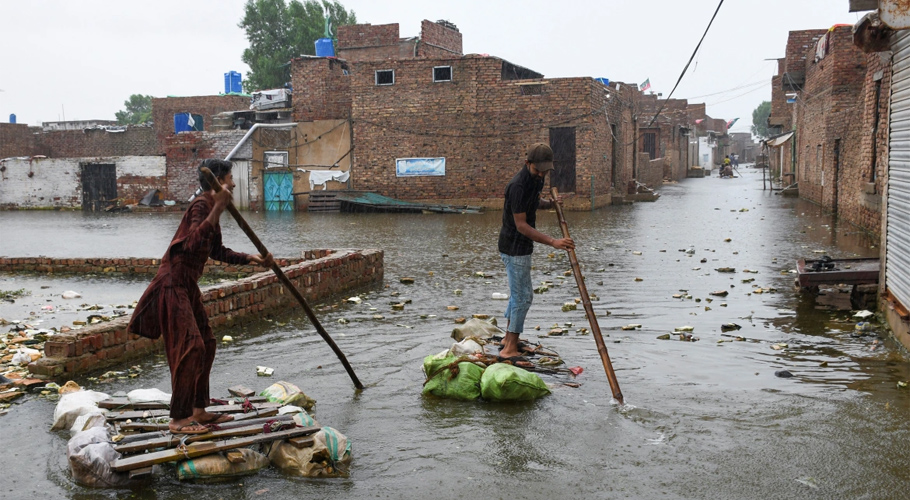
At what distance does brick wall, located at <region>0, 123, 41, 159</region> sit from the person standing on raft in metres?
45.9

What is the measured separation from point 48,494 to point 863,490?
13.6 ft

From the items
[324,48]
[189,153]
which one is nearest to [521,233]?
[189,153]

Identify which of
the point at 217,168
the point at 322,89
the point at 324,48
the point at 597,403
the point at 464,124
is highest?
the point at 324,48

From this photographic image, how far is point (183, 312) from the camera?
4402 millimetres

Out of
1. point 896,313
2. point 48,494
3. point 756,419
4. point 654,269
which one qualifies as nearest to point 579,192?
point 654,269

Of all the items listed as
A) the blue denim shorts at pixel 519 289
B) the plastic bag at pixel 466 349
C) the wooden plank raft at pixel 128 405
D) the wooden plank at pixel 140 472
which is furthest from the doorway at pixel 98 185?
the wooden plank at pixel 140 472

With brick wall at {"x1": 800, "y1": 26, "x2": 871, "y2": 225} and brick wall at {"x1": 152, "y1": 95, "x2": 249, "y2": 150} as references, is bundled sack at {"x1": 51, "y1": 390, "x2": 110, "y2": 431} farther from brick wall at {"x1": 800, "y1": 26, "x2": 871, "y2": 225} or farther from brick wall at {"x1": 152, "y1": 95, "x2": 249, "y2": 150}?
brick wall at {"x1": 152, "y1": 95, "x2": 249, "y2": 150}

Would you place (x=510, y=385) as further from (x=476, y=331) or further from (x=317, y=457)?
(x=476, y=331)

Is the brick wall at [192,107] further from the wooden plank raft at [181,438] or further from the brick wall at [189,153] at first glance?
the wooden plank raft at [181,438]

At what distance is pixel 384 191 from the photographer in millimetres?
28531

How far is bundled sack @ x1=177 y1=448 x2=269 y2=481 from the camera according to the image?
4145 mm

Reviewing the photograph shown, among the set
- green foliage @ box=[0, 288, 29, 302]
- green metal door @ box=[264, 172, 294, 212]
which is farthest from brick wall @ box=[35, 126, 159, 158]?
green foliage @ box=[0, 288, 29, 302]

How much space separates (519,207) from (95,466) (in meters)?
3.54

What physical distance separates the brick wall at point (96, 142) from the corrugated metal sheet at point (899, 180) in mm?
44072
